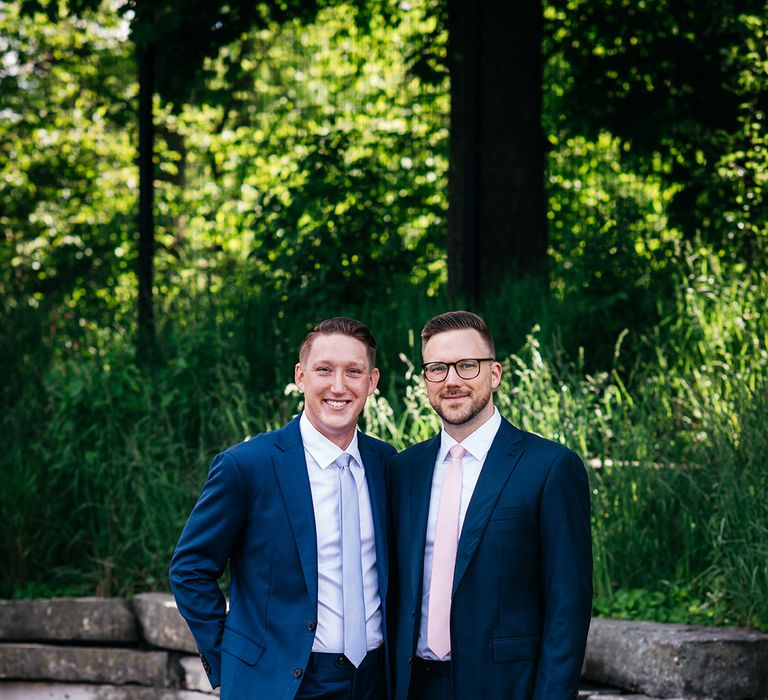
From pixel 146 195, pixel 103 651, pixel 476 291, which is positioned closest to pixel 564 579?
pixel 103 651

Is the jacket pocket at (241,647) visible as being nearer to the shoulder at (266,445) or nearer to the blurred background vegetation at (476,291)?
the shoulder at (266,445)

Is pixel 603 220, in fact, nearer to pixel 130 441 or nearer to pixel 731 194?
pixel 731 194

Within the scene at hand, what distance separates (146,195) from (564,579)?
20.6 ft

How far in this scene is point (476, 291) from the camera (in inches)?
320

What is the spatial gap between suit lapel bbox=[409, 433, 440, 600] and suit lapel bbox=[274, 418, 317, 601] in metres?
0.29

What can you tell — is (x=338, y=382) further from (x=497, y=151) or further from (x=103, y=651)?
(x=497, y=151)

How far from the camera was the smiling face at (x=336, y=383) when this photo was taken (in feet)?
11.2

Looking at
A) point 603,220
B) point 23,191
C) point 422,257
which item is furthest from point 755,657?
point 23,191

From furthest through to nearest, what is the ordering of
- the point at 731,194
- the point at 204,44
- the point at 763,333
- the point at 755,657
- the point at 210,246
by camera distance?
1. the point at 210,246
2. the point at 204,44
3. the point at 731,194
4. the point at 763,333
5. the point at 755,657

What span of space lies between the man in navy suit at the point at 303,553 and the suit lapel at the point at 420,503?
0.33ft

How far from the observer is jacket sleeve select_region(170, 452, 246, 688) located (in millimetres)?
3373

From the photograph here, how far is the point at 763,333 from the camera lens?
668 cm

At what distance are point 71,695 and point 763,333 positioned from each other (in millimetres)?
4311

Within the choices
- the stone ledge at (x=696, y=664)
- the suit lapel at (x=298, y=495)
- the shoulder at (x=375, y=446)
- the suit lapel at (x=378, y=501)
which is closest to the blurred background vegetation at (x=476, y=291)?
the stone ledge at (x=696, y=664)
